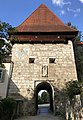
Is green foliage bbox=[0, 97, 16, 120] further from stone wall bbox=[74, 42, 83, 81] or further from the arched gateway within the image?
stone wall bbox=[74, 42, 83, 81]

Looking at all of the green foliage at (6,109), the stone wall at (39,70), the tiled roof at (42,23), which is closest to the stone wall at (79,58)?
the stone wall at (39,70)

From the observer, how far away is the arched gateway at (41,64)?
41.2 feet

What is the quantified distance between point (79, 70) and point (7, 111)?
905 centimetres

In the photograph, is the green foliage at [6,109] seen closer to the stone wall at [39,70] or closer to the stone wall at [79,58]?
the stone wall at [39,70]

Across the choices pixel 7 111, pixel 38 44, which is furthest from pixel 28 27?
pixel 7 111

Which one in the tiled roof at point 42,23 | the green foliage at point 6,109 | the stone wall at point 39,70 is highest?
the tiled roof at point 42,23

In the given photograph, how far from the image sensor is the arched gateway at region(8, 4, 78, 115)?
41.2 feet

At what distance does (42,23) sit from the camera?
16578 mm

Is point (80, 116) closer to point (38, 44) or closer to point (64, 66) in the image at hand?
point (64, 66)

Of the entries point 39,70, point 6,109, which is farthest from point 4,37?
point 39,70

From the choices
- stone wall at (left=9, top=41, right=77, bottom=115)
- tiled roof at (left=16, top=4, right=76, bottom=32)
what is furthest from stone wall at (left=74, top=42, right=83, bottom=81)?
tiled roof at (left=16, top=4, right=76, bottom=32)

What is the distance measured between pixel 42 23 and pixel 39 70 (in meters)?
5.73

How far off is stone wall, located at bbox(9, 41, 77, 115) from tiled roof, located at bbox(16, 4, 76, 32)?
1694 millimetres

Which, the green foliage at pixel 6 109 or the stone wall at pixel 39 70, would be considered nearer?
the green foliage at pixel 6 109
